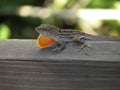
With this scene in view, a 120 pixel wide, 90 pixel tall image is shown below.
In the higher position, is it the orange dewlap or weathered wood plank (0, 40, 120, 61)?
A: the orange dewlap

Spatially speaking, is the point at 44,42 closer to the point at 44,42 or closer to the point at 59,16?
the point at 44,42

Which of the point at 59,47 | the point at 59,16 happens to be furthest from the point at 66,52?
the point at 59,16

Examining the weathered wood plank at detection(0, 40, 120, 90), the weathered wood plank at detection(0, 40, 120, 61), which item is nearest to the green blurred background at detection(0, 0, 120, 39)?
the weathered wood plank at detection(0, 40, 120, 61)

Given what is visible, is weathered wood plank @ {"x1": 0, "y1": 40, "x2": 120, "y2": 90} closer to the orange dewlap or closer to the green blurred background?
the orange dewlap


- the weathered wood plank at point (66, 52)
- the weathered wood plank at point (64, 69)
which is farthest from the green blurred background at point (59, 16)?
the weathered wood plank at point (64, 69)

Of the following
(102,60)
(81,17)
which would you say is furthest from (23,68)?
(81,17)
